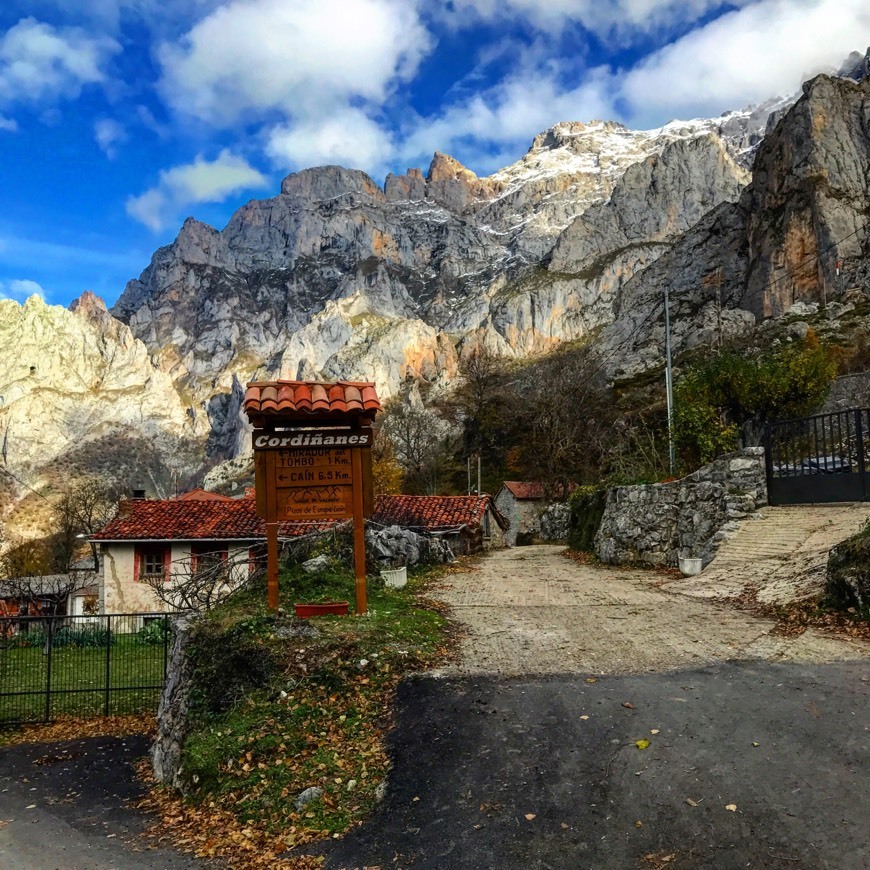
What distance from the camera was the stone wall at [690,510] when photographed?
14.8m

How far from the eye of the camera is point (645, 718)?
5727mm

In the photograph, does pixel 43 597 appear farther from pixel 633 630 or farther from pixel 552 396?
pixel 552 396

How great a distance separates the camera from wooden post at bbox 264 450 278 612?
909 centimetres

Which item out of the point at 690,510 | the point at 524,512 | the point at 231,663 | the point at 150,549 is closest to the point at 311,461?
the point at 231,663

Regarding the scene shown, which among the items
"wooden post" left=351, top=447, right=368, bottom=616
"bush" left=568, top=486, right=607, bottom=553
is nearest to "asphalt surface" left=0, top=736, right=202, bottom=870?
"wooden post" left=351, top=447, right=368, bottom=616

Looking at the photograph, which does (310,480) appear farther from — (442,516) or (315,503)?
(442,516)

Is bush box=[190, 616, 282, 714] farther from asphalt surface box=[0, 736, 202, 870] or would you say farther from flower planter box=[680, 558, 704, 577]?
flower planter box=[680, 558, 704, 577]

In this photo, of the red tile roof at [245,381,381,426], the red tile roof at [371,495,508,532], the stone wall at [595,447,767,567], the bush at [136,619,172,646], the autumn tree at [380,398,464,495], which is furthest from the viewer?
the autumn tree at [380,398,464,495]

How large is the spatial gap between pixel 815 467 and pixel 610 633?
9.35 meters

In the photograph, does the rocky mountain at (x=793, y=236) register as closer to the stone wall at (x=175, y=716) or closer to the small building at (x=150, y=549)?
the small building at (x=150, y=549)

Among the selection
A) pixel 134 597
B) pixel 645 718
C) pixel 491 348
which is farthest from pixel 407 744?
pixel 491 348

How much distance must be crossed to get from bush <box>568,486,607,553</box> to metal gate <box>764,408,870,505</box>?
6.19m

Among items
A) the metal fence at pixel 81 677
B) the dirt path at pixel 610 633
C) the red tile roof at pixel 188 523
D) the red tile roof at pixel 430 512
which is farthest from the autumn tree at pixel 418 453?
the dirt path at pixel 610 633

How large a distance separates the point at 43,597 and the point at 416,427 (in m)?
42.8
